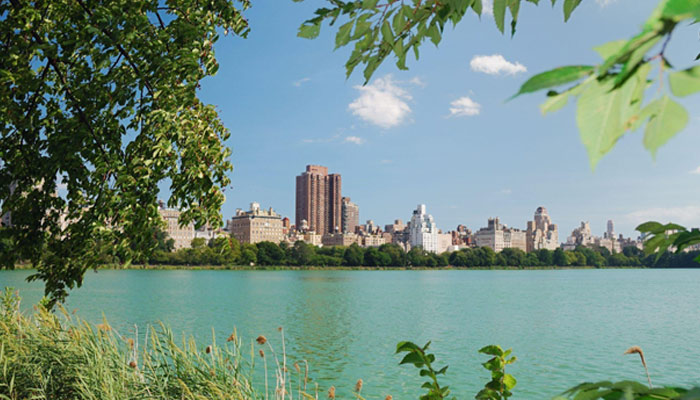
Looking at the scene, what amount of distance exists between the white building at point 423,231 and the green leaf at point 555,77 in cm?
17431

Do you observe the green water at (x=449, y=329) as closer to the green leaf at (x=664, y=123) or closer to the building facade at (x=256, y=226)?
the green leaf at (x=664, y=123)

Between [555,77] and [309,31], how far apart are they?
1.21m

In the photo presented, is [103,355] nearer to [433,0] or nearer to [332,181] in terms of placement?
[433,0]

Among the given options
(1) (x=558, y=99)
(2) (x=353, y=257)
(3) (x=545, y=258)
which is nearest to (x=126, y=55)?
(1) (x=558, y=99)

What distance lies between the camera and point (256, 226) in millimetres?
139750

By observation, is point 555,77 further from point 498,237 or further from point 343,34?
point 498,237

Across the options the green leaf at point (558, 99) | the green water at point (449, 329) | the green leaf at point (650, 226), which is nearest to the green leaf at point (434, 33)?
the green leaf at point (650, 226)

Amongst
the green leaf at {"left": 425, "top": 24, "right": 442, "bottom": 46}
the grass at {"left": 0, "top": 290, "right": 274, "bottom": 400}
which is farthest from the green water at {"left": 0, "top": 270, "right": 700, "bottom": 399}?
the green leaf at {"left": 425, "top": 24, "right": 442, "bottom": 46}

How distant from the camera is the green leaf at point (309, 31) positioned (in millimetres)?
1562

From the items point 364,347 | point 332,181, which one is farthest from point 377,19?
point 332,181

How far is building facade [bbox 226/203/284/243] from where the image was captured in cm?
13925

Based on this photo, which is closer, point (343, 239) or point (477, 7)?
point (477, 7)

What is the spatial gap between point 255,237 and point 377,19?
5547 inches

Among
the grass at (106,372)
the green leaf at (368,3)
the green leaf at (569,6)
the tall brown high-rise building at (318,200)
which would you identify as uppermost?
the tall brown high-rise building at (318,200)
